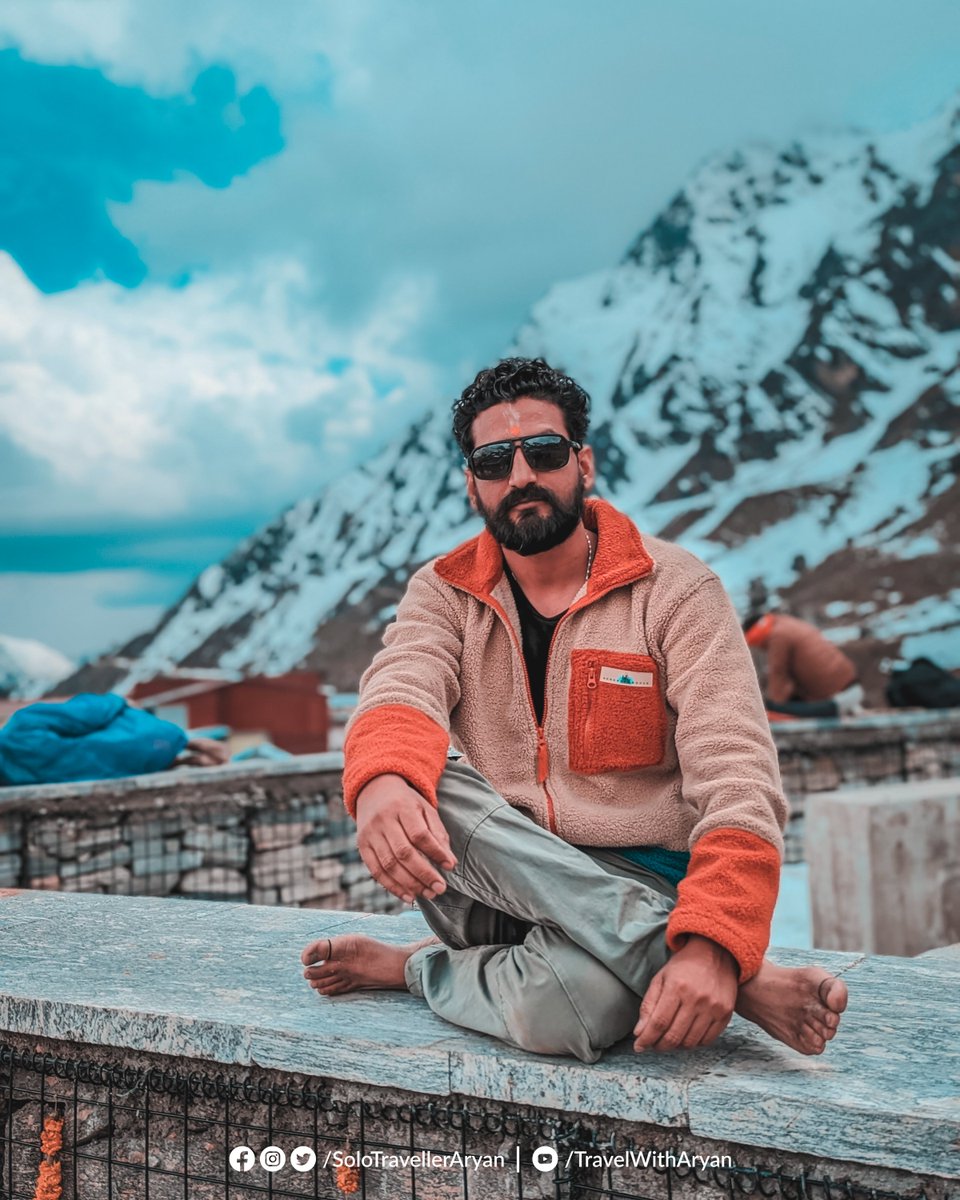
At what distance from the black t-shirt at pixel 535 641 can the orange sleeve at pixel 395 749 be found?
255mm

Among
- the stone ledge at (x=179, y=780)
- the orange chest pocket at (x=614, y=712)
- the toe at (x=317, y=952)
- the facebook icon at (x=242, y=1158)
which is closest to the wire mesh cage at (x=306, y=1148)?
the facebook icon at (x=242, y=1158)

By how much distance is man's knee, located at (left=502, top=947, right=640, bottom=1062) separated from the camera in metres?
1.81

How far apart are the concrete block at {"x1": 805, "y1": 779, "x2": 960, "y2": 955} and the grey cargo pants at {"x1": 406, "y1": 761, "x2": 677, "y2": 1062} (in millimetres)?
3559

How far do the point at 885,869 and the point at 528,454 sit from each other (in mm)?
3912

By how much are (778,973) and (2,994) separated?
5.16ft

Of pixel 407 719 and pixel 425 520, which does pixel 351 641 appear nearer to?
pixel 425 520

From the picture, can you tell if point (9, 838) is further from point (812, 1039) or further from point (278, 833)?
point (812, 1039)

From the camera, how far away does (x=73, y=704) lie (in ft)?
20.0

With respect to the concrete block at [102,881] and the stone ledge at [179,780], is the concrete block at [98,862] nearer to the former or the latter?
the concrete block at [102,881]

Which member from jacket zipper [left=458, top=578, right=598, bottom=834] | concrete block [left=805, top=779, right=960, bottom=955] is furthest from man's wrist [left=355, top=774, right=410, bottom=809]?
concrete block [left=805, top=779, right=960, bottom=955]

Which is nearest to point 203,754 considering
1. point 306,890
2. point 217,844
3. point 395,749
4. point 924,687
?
point 217,844

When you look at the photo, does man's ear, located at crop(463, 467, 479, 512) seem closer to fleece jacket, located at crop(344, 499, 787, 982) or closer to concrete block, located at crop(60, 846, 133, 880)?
fleece jacket, located at crop(344, 499, 787, 982)

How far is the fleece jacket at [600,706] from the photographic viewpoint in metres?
1.91

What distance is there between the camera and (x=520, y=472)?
219 cm
